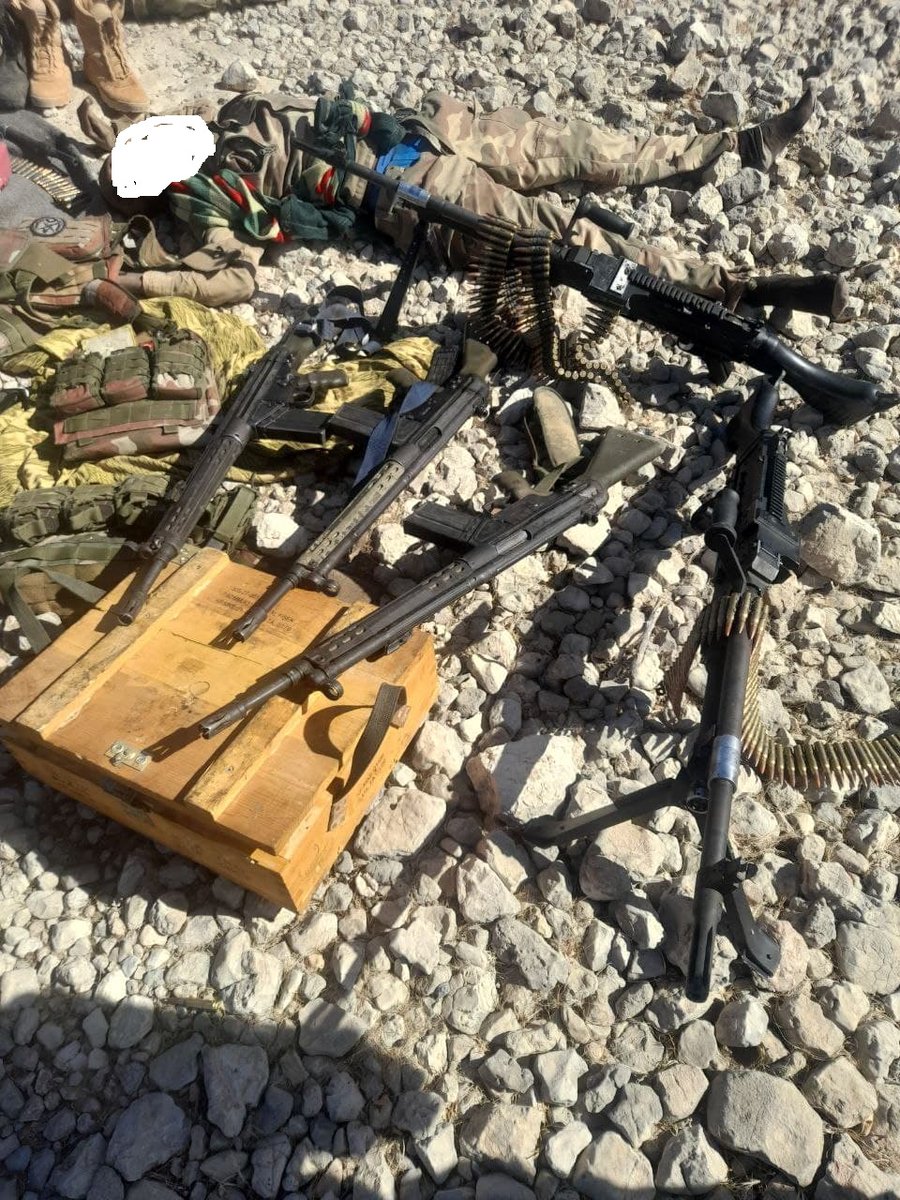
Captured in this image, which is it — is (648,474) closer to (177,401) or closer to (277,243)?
(177,401)

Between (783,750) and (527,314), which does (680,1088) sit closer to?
(783,750)

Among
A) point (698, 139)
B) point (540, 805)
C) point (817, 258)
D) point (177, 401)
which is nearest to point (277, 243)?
point (177, 401)

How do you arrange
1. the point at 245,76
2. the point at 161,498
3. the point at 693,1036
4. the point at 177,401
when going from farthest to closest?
the point at 245,76
the point at 177,401
the point at 161,498
the point at 693,1036

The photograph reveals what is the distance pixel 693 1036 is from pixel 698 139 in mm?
5796

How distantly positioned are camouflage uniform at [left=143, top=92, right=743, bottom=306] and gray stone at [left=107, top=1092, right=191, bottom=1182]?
14.2 feet

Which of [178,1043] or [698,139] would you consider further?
[698,139]

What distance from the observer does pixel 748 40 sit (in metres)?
6.93

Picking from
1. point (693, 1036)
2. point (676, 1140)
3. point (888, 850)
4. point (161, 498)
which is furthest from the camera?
point (161, 498)

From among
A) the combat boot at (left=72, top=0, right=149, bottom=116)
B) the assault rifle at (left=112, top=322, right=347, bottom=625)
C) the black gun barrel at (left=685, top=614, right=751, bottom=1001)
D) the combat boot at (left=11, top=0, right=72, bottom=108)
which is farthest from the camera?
the combat boot at (left=72, top=0, right=149, bottom=116)

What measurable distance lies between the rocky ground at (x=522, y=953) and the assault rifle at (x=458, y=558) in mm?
306

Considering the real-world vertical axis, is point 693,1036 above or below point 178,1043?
above

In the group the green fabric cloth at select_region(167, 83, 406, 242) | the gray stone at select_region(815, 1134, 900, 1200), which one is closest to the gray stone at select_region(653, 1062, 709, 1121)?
the gray stone at select_region(815, 1134, 900, 1200)

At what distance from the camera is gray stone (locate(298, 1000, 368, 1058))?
2.41 metres

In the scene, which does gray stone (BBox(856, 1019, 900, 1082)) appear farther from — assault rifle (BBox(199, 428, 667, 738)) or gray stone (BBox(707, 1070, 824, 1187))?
assault rifle (BBox(199, 428, 667, 738))
